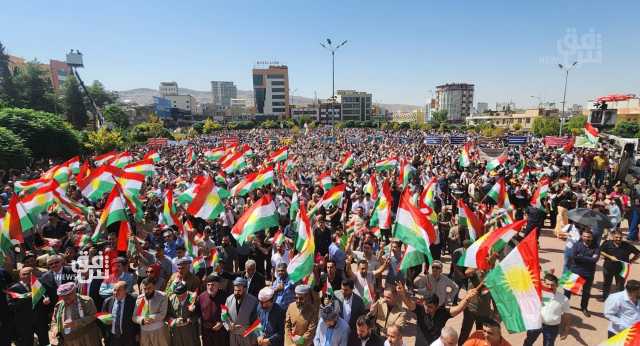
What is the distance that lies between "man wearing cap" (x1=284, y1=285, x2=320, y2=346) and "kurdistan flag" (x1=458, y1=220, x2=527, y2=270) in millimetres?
2102

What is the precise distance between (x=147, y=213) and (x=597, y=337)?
9.68 metres

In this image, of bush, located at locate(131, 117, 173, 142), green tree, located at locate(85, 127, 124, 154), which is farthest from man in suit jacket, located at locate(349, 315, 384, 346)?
bush, located at locate(131, 117, 173, 142)

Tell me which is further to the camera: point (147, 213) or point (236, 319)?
point (147, 213)

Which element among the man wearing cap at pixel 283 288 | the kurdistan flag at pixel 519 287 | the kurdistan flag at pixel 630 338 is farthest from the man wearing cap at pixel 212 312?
the kurdistan flag at pixel 630 338

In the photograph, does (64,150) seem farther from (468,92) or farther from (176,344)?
(468,92)

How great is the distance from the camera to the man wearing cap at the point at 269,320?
419 centimetres

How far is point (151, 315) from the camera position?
14.4 feet

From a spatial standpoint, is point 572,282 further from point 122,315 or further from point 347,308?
point 122,315

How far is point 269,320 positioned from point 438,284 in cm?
212

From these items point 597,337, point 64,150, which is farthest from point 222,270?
point 64,150

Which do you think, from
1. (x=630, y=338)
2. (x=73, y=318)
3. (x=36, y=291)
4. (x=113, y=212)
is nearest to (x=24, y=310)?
(x=36, y=291)

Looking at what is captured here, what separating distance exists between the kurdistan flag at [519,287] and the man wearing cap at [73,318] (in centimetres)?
463

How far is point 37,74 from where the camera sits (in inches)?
2144

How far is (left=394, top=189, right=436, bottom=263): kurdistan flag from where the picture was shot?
5.39 metres
